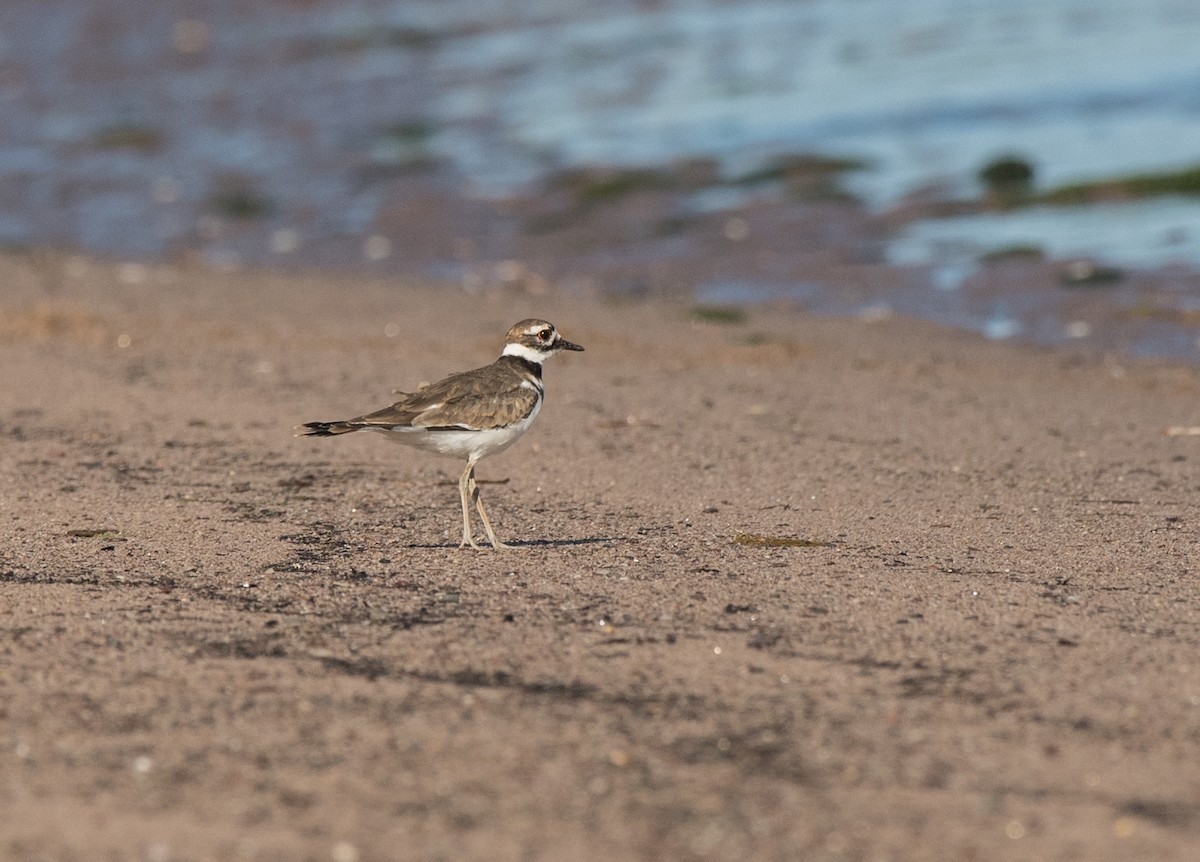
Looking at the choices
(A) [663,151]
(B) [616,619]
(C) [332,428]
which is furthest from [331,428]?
(A) [663,151]

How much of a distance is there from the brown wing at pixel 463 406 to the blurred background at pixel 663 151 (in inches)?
204

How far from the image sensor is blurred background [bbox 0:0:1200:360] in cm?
1349

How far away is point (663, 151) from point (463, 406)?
11250 millimetres

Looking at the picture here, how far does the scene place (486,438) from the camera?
22.9ft

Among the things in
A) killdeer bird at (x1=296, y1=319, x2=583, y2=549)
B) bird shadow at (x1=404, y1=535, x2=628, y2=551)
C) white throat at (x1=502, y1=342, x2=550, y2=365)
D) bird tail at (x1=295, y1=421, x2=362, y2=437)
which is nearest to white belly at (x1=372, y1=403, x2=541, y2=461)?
killdeer bird at (x1=296, y1=319, x2=583, y2=549)

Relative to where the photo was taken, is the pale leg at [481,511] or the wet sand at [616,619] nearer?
the wet sand at [616,619]

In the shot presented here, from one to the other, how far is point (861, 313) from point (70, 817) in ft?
29.1

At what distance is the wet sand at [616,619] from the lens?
4324mm

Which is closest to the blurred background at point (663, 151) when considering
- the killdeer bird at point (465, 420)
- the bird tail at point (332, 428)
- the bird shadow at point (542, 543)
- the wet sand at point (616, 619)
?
the wet sand at point (616, 619)

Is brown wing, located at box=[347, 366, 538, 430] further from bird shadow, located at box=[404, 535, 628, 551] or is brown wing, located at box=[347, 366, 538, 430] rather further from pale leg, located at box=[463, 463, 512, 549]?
bird shadow, located at box=[404, 535, 628, 551]

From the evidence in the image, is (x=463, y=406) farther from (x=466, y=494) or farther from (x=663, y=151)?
(x=663, y=151)

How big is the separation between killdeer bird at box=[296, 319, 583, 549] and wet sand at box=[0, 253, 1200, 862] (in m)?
0.37

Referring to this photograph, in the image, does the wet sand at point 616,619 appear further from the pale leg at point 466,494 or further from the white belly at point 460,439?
the white belly at point 460,439

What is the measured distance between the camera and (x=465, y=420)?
22.7 ft
